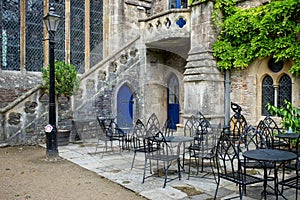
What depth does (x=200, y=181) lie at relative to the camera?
17.2 ft

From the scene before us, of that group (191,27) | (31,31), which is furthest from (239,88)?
(31,31)

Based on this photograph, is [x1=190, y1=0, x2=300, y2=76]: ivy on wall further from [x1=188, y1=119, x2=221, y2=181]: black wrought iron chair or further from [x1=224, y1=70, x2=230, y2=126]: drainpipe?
[x1=188, y1=119, x2=221, y2=181]: black wrought iron chair

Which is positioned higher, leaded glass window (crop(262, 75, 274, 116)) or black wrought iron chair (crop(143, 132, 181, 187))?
leaded glass window (crop(262, 75, 274, 116))

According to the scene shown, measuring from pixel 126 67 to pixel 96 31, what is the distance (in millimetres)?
2729

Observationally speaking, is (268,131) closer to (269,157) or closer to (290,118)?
(290,118)

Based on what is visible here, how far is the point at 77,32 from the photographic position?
12195 millimetres

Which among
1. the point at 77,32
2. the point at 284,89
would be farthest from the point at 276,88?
the point at 77,32

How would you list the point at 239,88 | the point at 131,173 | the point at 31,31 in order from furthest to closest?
the point at 31,31 < the point at 239,88 < the point at 131,173

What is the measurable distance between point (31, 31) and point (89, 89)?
329 centimetres


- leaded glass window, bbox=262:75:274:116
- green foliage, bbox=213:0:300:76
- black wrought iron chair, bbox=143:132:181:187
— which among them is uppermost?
green foliage, bbox=213:0:300:76

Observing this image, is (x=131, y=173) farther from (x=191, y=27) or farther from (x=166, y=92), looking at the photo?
(x=166, y=92)

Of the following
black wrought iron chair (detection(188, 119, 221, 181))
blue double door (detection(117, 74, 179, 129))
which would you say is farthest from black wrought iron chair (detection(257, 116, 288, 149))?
blue double door (detection(117, 74, 179, 129))

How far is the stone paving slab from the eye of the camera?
4.54 m

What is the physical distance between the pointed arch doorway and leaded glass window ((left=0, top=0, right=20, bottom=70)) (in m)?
5.85
